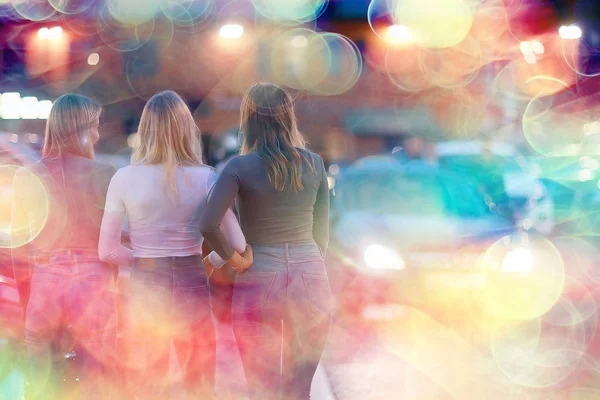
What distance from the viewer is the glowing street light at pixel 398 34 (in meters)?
9.43

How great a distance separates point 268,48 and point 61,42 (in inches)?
95.6

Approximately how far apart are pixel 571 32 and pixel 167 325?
1647 centimetres

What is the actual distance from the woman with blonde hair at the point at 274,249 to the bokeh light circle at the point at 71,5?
629cm

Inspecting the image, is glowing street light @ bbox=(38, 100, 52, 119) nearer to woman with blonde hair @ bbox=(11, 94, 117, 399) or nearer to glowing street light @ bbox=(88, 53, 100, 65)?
glowing street light @ bbox=(88, 53, 100, 65)

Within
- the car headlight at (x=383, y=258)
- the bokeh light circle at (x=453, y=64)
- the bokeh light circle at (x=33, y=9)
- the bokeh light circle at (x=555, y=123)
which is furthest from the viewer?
the bokeh light circle at (x=555, y=123)

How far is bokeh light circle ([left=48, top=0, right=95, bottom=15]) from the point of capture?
29.9ft

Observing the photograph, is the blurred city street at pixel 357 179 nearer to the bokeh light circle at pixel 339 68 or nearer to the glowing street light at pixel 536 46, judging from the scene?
the bokeh light circle at pixel 339 68

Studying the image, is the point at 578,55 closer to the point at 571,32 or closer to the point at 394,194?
the point at 571,32

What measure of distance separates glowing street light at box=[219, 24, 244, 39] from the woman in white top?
17.3 ft

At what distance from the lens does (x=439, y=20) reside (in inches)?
451

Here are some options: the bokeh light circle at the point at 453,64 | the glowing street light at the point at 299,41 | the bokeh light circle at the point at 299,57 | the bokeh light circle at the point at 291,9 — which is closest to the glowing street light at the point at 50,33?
the bokeh light circle at the point at 291,9

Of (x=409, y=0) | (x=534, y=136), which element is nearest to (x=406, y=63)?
(x=409, y=0)

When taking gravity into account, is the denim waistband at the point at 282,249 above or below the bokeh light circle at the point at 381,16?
below

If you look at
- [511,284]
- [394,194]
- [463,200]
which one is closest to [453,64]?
[463,200]
